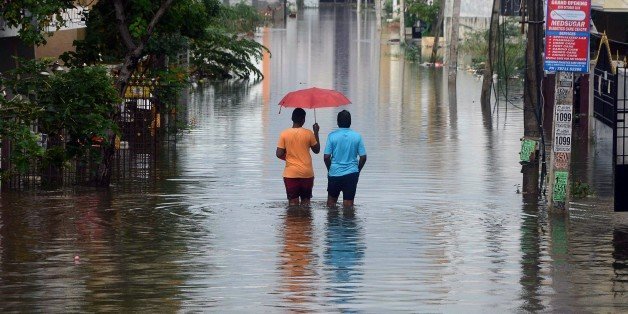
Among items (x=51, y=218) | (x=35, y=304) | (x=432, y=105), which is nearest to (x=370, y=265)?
(x=35, y=304)

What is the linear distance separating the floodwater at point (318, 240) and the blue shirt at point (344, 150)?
0.59m

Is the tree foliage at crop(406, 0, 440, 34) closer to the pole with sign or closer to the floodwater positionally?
the floodwater

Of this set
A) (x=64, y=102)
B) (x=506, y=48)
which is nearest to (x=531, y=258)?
(x=64, y=102)

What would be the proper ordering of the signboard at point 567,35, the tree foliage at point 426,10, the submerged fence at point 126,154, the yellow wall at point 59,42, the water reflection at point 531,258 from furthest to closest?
the tree foliage at point 426,10
the yellow wall at point 59,42
the submerged fence at point 126,154
the signboard at point 567,35
the water reflection at point 531,258

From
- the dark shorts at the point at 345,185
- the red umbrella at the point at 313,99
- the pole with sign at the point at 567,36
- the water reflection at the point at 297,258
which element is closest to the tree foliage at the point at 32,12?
the red umbrella at the point at 313,99

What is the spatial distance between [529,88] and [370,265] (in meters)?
8.83

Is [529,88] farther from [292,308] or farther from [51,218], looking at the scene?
[292,308]

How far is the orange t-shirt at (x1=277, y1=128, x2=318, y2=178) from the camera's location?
1650 cm

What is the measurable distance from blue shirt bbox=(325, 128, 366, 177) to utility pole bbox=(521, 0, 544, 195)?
392 centimetres

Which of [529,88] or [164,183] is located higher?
[529,88]

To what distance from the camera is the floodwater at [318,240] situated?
36.6ft

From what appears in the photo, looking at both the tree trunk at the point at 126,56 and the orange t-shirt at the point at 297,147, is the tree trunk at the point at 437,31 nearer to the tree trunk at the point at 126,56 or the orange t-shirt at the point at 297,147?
the tree trunk at the point at 126,56

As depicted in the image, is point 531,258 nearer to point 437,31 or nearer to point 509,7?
point 509,7

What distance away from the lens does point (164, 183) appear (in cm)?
2016
